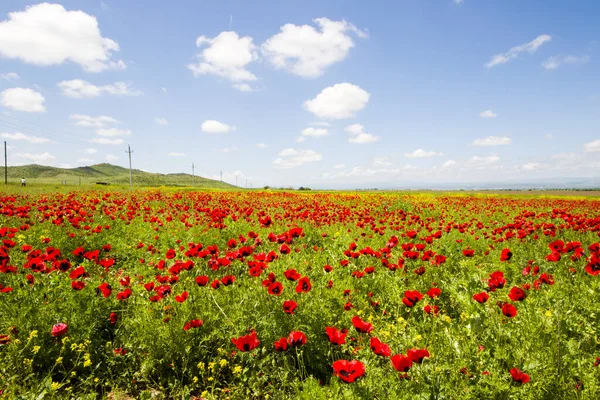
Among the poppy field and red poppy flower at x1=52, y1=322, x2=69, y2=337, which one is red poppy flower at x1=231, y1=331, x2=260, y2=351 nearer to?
the poppy field

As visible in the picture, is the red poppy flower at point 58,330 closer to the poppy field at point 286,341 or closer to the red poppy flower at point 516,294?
the poppy field at point 286,341

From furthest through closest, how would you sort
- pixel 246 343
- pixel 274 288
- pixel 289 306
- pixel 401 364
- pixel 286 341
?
pixel 274 288, pixel 289 306, pixel 286 341, pixel 246 343, pixel 401 364

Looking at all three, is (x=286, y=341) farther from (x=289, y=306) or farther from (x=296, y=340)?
(x=289, y=306)

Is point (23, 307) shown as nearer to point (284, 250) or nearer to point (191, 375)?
point (191, 375)

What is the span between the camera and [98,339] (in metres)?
3.31

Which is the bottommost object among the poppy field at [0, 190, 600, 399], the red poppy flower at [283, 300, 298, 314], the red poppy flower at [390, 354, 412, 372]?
the poppy field at [0, 190, 600, 399]

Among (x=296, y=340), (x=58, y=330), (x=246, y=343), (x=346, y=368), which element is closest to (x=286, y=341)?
(x=296, y=340)

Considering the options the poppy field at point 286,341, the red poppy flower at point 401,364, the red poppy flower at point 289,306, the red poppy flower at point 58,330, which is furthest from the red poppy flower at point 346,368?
the red poppy flower at point 58,330

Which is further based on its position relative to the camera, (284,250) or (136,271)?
(136,271)

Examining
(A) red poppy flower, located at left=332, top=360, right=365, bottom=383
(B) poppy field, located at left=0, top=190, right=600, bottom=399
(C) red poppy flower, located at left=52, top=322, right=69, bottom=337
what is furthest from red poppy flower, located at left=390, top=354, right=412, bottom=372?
(C) red poppy flower, located at left=52, top=322, right=69, bottom=337

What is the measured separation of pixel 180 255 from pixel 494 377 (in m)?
5.46

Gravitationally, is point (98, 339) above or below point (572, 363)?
below

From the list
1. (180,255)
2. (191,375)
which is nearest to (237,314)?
(191,375)

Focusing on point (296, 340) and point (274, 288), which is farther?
point (274, 288)
